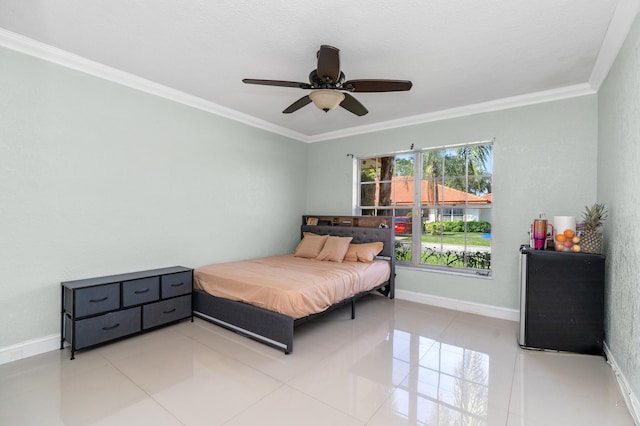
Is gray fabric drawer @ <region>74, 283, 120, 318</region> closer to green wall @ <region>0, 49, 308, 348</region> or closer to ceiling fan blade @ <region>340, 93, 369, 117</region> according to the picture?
green wall @ <region>0, 49, 308, 348</region>

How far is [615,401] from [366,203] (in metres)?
3.72

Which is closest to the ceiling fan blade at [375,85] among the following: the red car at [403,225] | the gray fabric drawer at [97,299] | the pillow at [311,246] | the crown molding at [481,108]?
the crown molding at [481,108]

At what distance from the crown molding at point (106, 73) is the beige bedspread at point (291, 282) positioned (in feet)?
7.11

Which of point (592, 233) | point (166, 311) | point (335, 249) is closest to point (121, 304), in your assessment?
point (166, 311)

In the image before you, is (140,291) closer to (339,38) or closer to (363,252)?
(363,252)

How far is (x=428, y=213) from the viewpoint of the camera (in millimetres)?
4586

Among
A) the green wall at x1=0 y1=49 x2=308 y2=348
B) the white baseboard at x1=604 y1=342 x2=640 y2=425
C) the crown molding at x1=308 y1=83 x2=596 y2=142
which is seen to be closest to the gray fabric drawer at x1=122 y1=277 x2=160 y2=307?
the green wall at x1=0 y1=49 x2=308 y2=348

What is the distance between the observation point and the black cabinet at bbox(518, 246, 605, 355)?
274 centimetres

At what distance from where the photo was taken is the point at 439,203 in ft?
14.7

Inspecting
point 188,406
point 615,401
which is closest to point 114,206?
point 188,406

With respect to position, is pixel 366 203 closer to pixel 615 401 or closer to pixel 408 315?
pixel 408 315

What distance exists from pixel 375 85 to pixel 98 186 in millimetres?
2949

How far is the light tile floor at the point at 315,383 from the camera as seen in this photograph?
193 centimetres

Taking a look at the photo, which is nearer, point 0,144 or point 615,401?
point 615,401
